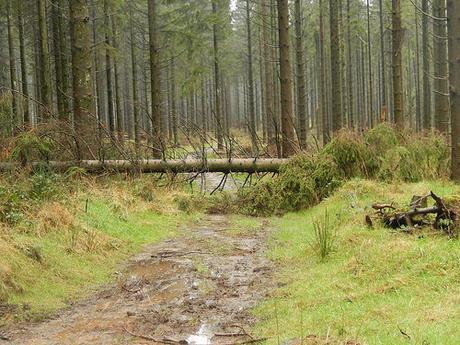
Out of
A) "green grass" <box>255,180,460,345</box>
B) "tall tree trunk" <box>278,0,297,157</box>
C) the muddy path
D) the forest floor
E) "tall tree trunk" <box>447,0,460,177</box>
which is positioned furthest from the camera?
"tall tree trunk" <box>278,0,297,157</box>

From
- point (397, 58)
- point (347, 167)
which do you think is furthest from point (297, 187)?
point (397, 58)

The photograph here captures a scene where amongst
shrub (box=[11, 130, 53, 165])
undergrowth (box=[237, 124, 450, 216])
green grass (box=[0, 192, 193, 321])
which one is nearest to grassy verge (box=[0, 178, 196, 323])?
green grass (box=[0, 192, 193, 321])

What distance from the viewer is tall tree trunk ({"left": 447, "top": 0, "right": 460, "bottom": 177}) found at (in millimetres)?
9625

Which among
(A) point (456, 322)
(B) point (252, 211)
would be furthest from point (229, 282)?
(B) point (252, 211)

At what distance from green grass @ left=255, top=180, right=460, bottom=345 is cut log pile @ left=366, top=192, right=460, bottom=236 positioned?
0.19 metres

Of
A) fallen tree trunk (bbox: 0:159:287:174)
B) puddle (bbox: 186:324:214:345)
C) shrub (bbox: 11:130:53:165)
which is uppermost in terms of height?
shrub (bbox: 11:130:53:165)

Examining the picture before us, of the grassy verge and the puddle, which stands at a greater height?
the grassy verge

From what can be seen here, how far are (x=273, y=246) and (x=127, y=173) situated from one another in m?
5.15

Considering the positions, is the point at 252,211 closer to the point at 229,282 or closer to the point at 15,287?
the point at 229,282

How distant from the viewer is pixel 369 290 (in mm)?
5254

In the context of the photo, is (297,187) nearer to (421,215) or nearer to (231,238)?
(231,238)

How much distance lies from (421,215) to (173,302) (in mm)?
3565

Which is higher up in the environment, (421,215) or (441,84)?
(441,84)

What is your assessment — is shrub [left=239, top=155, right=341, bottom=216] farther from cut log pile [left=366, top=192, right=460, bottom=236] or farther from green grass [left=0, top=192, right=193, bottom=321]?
cut log pile [left=366, top=192, right=460, bottom=236]
